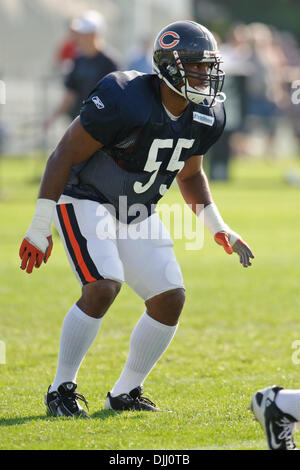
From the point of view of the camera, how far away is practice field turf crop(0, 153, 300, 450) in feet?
12.4

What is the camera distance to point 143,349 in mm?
4215

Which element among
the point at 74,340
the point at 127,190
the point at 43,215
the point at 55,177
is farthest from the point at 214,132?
the point at 74,340

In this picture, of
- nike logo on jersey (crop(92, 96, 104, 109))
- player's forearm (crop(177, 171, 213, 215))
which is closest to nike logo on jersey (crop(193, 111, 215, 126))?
player's forearm (crop(177, 171, 213, 215))

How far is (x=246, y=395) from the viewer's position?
446 cm

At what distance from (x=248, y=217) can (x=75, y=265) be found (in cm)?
783

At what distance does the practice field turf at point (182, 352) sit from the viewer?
12.4ft

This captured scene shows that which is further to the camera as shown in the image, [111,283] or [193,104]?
[193,104]

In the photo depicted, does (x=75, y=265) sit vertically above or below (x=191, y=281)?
above

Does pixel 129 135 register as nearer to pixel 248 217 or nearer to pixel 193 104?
pixel 193 104

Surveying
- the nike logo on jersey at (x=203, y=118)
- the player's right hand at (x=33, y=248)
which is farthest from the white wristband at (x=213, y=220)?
the player's right hand at (x=33, y=248)

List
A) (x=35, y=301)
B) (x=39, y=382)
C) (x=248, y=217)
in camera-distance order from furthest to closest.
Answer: (x=248, y=217) → (x=35, y=301) → (x=39, y=382)

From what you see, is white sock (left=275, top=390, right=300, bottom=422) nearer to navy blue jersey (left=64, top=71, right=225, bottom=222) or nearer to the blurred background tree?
navy blue jersey (left=64, top=71, right=225, bottom=222)

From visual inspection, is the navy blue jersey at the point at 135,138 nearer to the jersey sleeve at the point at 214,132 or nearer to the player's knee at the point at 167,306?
the jersey sleeve at the point at 214,132
